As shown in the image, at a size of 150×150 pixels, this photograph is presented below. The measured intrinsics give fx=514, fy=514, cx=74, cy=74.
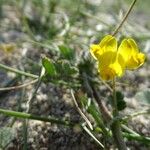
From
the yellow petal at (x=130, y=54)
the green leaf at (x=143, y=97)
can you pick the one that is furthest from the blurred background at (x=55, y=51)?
the yellow petal at (x=130, y=54)

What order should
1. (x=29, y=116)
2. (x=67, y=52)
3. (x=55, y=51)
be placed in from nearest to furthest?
(x=29, y=116) → (x=67, y=52) → (x=55, y=51)

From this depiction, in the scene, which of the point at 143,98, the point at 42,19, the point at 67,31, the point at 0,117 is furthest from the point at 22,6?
the point at 143,98

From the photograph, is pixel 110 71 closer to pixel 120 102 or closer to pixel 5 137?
pixel 120 102

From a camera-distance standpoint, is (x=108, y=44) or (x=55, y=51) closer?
(x=108, y=44)

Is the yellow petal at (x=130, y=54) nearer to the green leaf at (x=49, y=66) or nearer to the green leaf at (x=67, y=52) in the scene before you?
the green leaf at (x=49, y=66)

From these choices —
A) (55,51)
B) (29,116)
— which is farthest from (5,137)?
(55,51)

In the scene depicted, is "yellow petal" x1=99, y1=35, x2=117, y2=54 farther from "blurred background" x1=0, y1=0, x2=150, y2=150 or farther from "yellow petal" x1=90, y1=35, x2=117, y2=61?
"blurred background" x1=0, y1=0, x2=150, y2=150
